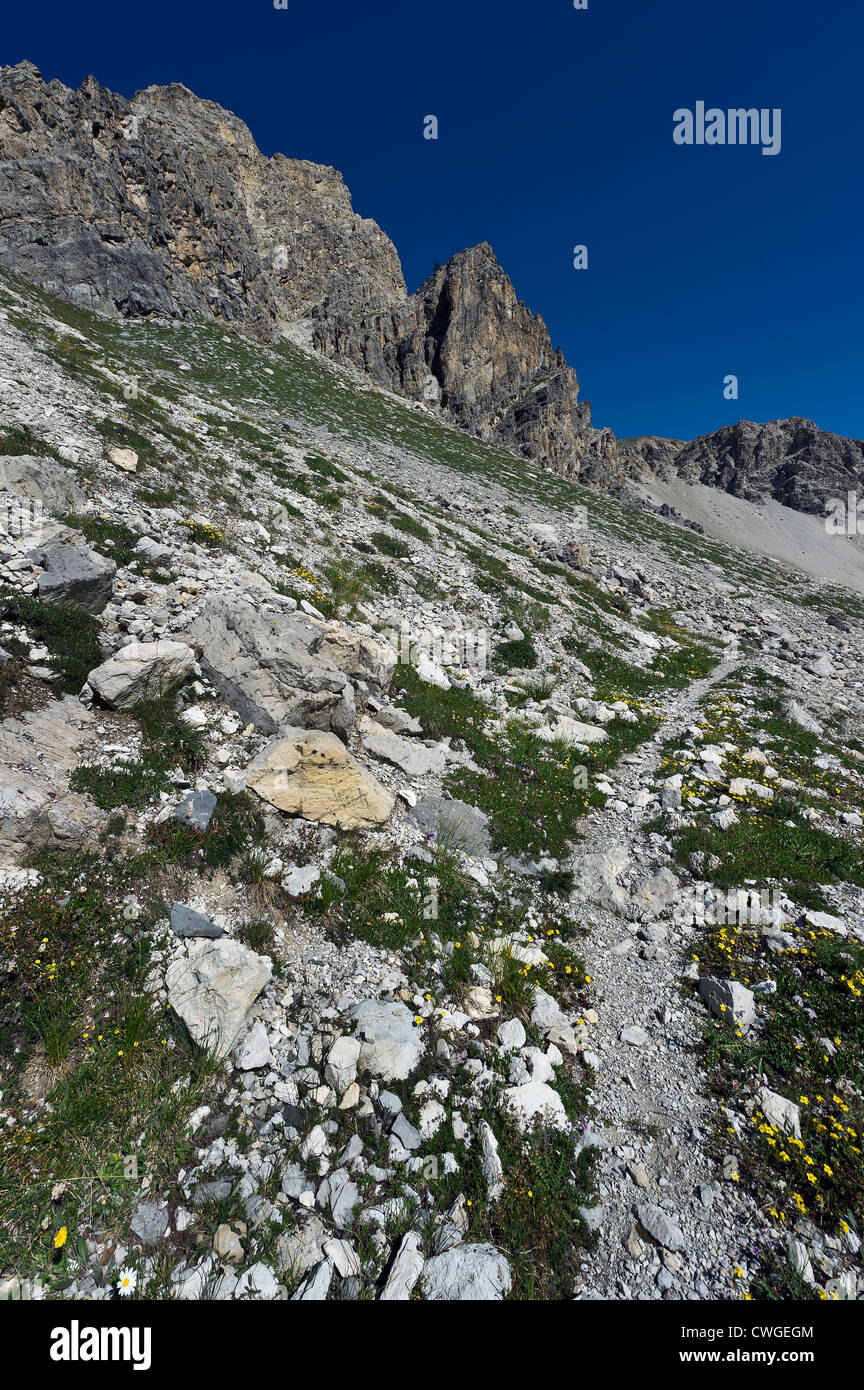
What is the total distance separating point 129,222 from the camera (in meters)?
57.6

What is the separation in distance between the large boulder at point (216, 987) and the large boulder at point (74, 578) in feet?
22.8

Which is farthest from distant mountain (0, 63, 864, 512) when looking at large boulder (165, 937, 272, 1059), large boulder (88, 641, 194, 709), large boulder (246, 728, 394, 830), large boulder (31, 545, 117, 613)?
large boulder (165, 937, 272, 1059)

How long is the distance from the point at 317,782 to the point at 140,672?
11.7 ft

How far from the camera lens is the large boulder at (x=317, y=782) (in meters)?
7.89

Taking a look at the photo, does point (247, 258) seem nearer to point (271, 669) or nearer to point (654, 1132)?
point (271, 669)

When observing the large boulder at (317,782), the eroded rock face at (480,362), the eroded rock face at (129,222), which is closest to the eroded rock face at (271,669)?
the large boulder at (317,782)

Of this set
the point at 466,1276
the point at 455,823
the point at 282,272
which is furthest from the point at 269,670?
the point at 282,272

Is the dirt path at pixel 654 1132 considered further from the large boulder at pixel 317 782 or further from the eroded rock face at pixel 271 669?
the eroded rock face at pixel 271 669

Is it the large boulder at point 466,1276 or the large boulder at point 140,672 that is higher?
the large boulder at point 140,672

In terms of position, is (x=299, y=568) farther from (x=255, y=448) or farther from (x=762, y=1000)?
(x=762, y=1000)

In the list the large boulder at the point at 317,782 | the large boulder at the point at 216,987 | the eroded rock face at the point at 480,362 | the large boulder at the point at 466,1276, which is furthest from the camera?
the eroded rock face at the point at 480,362

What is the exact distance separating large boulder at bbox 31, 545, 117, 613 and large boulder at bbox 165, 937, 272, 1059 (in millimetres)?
6950

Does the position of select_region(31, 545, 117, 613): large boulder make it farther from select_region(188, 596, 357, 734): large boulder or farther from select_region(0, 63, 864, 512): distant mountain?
select_region(0, 63, 864, 512): distant mountain
